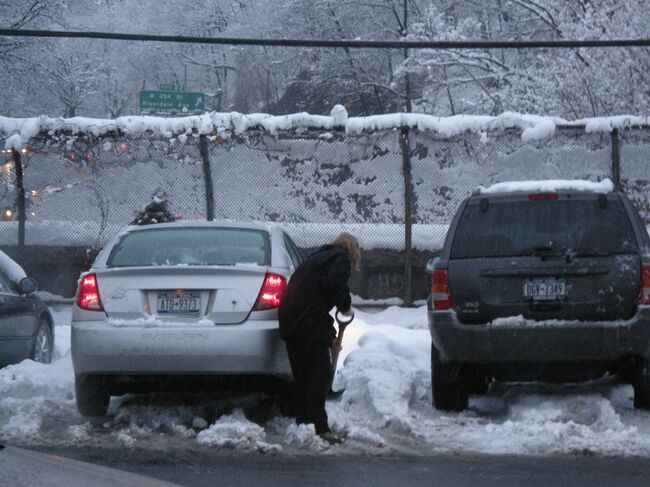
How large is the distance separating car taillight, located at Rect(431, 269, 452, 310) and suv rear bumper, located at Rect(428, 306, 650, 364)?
16 cm

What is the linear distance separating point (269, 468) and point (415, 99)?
32198 millimetres

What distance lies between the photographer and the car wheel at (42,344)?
1019 centimetres

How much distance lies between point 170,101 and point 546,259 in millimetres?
29994

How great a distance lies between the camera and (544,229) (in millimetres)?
7922

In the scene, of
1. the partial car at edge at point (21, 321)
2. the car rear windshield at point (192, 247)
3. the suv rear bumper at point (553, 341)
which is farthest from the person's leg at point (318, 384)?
the partial car at edge at point (21, 321)

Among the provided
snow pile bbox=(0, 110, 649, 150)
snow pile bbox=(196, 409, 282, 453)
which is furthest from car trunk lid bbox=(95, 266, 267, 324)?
snow pile bbox=(0, 110, 649, 150)

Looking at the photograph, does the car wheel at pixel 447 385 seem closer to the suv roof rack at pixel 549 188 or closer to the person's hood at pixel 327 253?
the person's hood at pixel 327 253

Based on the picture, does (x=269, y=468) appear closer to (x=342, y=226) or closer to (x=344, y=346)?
(x=344, y=346)

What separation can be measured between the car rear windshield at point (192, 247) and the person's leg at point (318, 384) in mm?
847

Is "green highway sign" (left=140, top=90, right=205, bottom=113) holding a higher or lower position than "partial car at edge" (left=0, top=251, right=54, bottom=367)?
higher

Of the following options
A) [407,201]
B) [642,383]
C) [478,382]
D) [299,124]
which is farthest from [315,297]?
[299,124]

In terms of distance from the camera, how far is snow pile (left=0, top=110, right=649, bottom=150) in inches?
537

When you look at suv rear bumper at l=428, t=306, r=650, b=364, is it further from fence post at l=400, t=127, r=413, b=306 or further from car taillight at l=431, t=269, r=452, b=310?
fence post at l=400, t=127, r=413, b=306

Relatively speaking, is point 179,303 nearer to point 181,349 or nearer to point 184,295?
point 184,295
